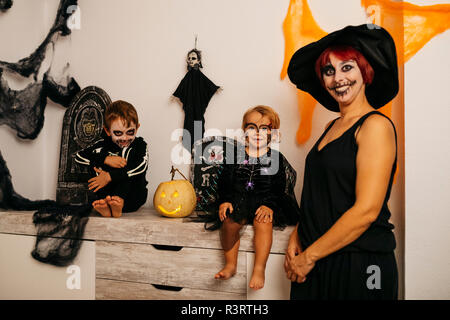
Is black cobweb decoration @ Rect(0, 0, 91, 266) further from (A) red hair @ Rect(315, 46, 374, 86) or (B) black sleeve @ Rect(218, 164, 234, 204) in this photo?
(A) red hair @ Rect(315, 46, 374, 86)

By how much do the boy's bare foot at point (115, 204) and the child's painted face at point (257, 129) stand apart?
69 cm

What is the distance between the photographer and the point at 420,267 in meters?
1.38

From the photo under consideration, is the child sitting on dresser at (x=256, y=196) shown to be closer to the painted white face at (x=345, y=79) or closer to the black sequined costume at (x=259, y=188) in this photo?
the black sequined costume at (x=259, y=188)

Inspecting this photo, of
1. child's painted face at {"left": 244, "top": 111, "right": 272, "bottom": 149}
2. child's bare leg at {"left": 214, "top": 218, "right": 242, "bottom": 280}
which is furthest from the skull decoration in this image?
child's bare leg at {"left": 214, "top": 218, "right": 242, "bottom": 280}

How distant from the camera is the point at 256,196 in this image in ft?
5.03

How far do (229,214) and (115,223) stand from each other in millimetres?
583

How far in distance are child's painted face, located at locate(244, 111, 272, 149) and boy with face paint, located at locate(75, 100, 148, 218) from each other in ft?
2.14

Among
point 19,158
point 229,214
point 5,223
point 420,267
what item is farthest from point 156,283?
point 19,158

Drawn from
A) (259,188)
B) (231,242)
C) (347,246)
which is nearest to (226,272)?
(231,242)

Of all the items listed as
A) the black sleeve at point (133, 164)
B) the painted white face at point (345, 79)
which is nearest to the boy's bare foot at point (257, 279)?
the painted white face at point (345, 79)

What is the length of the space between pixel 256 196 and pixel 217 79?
2.85 ft

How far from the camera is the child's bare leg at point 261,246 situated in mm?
1374

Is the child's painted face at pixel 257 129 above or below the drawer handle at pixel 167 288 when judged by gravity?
above
